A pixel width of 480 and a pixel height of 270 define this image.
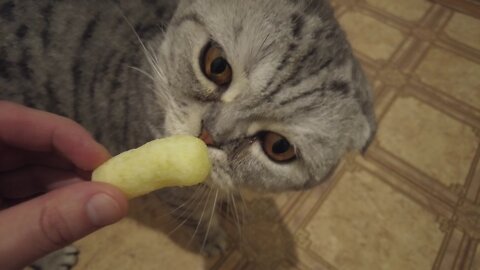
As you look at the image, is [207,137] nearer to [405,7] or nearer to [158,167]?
[158,167]

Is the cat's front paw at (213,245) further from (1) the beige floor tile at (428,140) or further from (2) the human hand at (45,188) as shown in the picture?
(1) the beige floor tile at (428,140)

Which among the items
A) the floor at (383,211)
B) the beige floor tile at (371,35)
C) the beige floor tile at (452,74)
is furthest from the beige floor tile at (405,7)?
the floor at (383,211)

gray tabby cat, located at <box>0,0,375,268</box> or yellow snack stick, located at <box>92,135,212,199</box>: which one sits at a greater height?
gray tabby cat, located at <box>0,0,375,268</box>

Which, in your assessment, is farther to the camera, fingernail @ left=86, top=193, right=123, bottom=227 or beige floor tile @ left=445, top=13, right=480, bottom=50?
beige floor tile @ left=445, top=13, right=480, bottom=50

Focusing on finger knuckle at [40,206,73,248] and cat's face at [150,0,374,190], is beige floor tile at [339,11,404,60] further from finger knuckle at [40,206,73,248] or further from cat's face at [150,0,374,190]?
finger knuckle at [40,206,73,248]

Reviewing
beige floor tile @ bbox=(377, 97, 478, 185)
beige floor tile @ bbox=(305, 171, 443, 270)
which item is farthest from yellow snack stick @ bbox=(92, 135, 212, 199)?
beige floor tile @ bbox=(377, 97, 478, 185)

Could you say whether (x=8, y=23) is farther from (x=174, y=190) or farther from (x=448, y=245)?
(x=448, y=245)
